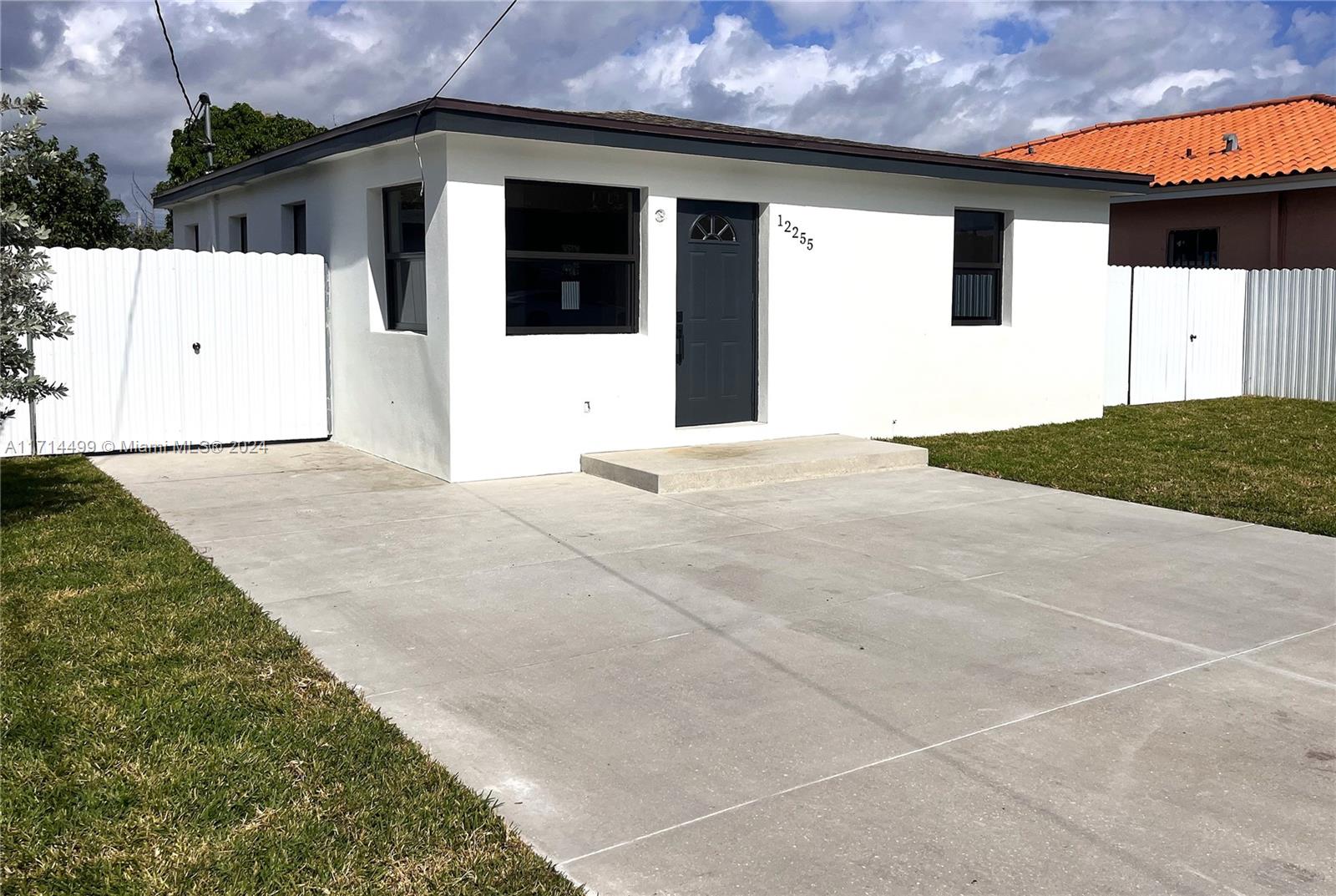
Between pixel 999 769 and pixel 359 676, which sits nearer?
pixel 999 769

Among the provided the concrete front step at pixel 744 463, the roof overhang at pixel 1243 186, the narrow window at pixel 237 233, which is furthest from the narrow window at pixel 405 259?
the roof overhang at pixel 1243 186

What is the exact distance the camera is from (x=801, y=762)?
418 centimetres

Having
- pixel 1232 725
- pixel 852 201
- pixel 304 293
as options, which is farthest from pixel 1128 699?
pixel 304 293

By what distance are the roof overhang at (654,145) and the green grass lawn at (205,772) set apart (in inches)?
188

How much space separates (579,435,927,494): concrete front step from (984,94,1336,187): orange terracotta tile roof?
11.5 meters

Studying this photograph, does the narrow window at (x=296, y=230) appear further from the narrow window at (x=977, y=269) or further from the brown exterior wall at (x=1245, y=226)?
the brown exterior wall at (x=1245, y=226)

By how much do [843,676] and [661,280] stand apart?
6.31m

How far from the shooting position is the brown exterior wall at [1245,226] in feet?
61.1

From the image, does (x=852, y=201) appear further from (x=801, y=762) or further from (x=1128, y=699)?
(x=801, y=762)

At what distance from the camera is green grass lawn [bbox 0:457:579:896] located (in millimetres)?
3289

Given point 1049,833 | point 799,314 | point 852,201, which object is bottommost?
point 1049,833

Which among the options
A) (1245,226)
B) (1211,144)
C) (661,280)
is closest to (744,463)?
(661,280)

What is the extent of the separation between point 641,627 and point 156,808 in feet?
8.67

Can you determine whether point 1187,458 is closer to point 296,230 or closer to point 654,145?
point 654,145
